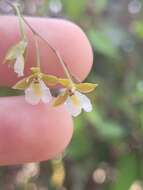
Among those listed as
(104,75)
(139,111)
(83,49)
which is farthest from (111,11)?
(83,49)

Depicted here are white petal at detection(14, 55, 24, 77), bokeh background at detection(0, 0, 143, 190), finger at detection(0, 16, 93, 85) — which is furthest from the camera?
bokeh background at detection(0, 0, 143, 190)

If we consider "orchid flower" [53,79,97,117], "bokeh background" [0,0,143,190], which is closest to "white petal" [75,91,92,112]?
"orchid flower" [53,79,97,117]

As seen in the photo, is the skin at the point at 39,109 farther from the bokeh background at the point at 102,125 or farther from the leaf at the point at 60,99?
the bokeh background at the point at 102,125

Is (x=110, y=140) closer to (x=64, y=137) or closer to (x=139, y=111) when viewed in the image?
(x=139, y=111)

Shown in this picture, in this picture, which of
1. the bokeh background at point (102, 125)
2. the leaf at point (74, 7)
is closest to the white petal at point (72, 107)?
the bokeh background at point (102, 125)

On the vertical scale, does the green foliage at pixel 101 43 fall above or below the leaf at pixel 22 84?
below

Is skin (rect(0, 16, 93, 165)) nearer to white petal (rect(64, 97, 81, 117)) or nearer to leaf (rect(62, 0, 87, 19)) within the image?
white petal (rect(64, 97, 81, 117))

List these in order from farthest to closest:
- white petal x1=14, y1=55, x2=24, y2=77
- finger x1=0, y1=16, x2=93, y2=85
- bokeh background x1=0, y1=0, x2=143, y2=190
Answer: bokeh background x1=0, y1=0, x2=143, y2=190, finger x1=0, y1=16, x2=93, y2=85, white petal x1=14, y1=55, x2=24, y2=77

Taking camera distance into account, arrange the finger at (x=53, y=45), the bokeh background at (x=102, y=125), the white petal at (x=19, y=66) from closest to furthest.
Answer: the white petal at (x=19, y=66) < the finger at (x=53, y=45) < the bokeh background at (x=102, y=125)
